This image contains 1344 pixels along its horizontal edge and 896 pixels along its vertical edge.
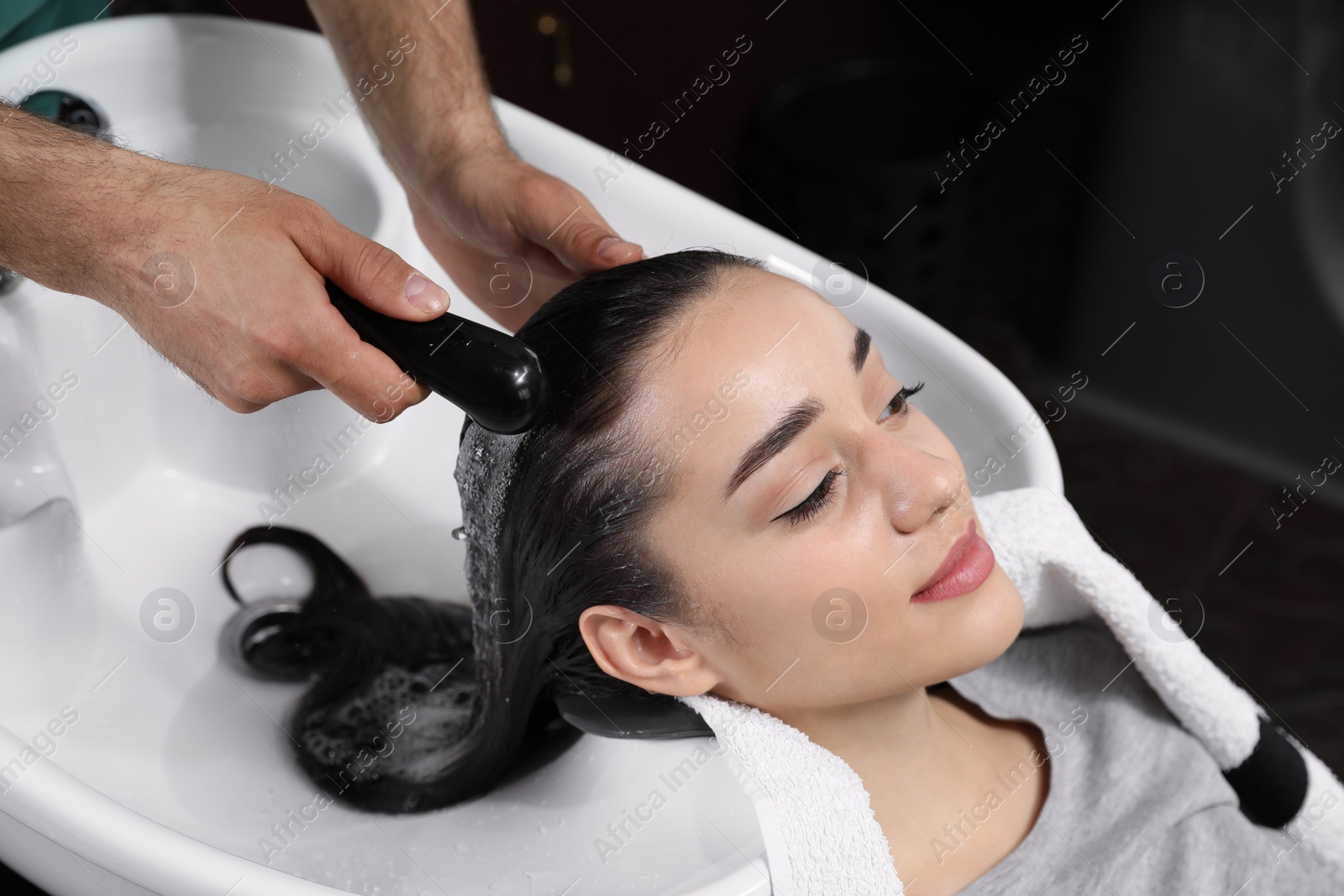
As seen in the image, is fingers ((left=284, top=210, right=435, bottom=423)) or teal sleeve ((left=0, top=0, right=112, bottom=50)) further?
teal sleeve ((left=0, top=0, right=112, bottom=50))

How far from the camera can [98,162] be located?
0.88 meters

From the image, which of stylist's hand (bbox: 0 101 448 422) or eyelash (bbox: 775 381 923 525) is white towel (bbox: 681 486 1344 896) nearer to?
eyelash (bbox: 775 381 923 525)

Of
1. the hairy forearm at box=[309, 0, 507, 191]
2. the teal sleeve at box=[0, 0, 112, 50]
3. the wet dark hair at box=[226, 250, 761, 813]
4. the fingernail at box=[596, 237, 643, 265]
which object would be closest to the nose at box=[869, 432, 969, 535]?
the wet dark hair at box=[226, 250, 761, 813]

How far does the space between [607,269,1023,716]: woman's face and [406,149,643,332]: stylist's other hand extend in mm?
192

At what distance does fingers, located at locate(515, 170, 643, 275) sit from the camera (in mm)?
1021

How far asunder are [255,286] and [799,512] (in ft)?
1.34

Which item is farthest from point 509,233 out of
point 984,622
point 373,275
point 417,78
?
point 984,622

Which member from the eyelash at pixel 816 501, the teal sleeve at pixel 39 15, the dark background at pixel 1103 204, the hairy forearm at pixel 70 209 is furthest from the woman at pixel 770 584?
the dark background at pixel 1103 204

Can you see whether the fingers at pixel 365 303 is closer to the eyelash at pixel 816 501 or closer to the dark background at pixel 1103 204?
the eyelash at pixel 816 501

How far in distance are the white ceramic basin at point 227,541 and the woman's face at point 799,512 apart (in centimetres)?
18

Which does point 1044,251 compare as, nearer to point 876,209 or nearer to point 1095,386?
point 1095,386

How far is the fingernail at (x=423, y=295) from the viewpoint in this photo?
809mm

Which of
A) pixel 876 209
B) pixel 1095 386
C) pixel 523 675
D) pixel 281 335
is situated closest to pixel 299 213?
pixel 281 335

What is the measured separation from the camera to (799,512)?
2.83 ft
